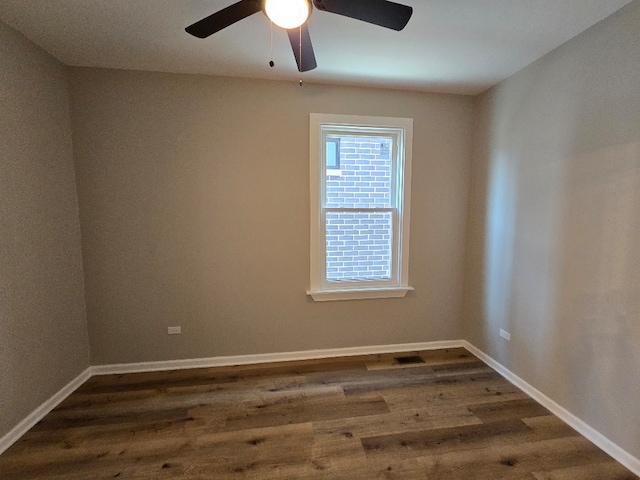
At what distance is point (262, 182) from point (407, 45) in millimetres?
1582

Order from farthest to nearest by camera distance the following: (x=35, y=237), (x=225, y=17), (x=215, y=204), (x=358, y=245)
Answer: (x=358, y=245) < (x=215, y=204) < (x=35, y=237) < (x=225, y=17)

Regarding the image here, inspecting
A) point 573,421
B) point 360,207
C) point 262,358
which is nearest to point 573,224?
point 573,421

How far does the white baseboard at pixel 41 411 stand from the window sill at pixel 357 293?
82.8 inches

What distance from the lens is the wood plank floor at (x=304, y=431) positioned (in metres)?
1.65

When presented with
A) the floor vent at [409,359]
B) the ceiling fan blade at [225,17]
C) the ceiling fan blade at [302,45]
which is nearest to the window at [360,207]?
the floor vent at [409,359]

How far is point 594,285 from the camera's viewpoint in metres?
1.86

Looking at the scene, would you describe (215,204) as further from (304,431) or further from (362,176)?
(304,431)

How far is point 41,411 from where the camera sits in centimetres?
207

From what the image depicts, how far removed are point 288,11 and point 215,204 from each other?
5.70 ft

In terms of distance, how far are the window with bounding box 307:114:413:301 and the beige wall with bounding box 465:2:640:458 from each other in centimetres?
85

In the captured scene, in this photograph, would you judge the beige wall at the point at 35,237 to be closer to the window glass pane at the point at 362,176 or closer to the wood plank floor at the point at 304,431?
the wood plank floor at the point at 304,431

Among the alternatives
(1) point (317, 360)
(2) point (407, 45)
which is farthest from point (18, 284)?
(2) point (407, 45)

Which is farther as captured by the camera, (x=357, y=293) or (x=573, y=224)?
(x=357, y=293)

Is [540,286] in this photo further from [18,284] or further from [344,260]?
[18,284]
